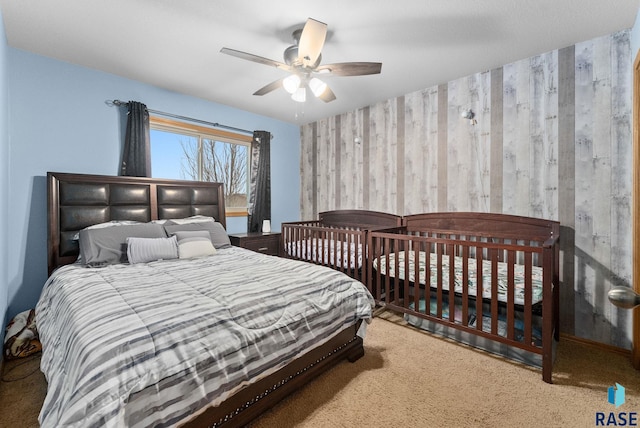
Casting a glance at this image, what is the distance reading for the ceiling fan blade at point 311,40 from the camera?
5.79 feet

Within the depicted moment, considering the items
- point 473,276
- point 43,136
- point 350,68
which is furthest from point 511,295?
point 43,136

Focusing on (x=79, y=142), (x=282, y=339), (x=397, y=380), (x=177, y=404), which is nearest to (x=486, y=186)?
(x=397, y=380)

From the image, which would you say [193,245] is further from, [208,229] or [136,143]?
[136,143]

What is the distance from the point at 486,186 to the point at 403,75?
1.46 meters

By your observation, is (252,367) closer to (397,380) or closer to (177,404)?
(177,404)

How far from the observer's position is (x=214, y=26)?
7.14ft

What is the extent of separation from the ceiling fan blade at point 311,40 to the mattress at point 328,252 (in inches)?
71.6

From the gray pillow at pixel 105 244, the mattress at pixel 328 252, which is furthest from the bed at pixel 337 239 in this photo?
the gray pillow at pixel 105 244

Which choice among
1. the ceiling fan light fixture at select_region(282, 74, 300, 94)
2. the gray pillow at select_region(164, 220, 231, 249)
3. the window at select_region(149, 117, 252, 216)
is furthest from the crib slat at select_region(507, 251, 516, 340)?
the window at select_region(149, 117, 252, 216)

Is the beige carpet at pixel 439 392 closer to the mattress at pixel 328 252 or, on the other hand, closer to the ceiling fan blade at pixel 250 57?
the mattress at pixel 328 252

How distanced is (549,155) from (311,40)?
232 centimetres

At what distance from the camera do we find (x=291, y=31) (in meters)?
2.23

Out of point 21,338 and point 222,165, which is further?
point 222,165

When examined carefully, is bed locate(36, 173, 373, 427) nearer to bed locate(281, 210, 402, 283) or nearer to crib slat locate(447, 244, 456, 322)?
crib slat locate(447, 244, 456, 322)
